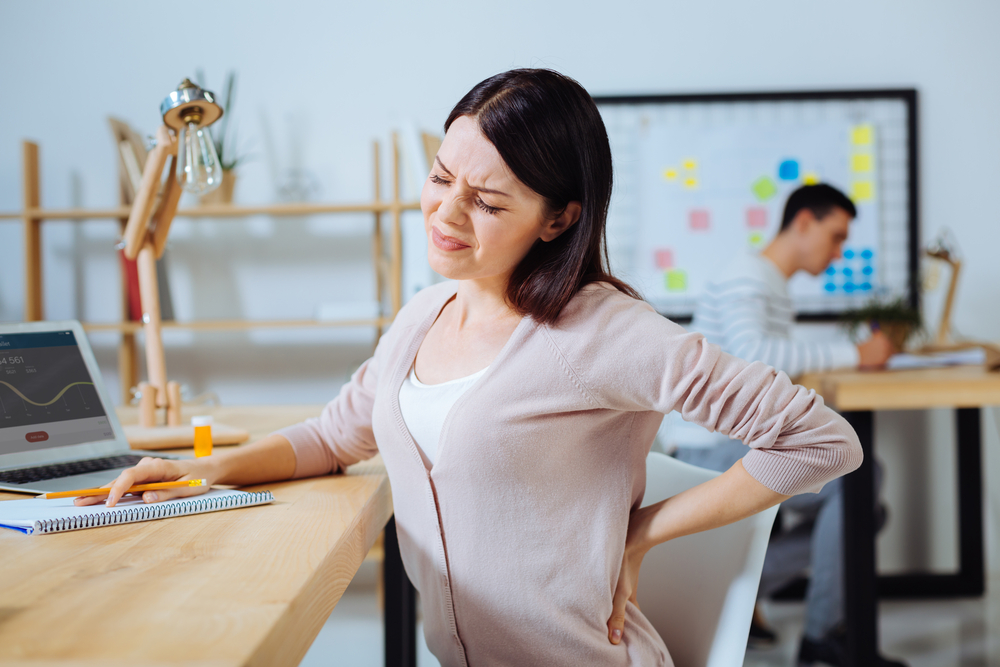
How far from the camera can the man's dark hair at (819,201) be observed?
91.4 inches

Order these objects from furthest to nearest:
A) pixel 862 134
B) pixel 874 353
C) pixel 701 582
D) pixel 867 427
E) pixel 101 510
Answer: pixel 862 134, pixel 874 353, pixel 867 427, pixel 701 582, pixel 101 510

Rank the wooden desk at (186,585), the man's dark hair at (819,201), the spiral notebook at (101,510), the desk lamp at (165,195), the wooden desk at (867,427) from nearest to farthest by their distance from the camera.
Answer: the wooden desk at (186,585) → the spiral notebook at (101,510) → the desk lamp at (165,195) → the wooden desk at (867,427) → the man's dark hair at (819,201)

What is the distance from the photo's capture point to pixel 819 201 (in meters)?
2.33

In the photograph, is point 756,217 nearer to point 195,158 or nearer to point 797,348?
point 797,348

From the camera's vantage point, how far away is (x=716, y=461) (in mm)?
2117

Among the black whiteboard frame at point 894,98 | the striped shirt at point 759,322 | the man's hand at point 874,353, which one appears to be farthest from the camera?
the black whiteboard frame at point 894,98

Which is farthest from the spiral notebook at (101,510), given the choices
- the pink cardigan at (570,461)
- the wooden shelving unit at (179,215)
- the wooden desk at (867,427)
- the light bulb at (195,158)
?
the wooden shelving unit at (179,215)

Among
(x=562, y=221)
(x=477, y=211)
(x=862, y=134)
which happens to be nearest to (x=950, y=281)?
(x=862, y=134)

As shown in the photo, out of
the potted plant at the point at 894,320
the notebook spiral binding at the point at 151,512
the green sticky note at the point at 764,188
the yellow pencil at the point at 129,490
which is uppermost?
the green sticky note at the point at 764,188

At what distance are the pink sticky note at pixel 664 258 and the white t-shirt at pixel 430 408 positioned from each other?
198 cm

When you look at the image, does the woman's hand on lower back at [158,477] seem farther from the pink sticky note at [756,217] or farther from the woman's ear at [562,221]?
the pink sticky note at [756,217]

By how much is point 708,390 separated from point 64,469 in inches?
33.3

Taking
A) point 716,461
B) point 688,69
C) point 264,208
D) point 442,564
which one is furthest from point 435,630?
point 688,69

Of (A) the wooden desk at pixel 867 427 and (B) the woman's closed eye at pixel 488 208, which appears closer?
(B) the woman's closed eye at pixel 488 208
